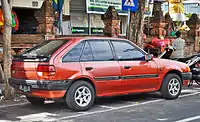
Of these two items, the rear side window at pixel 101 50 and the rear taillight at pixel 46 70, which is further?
the rear side window at pixel 101 50

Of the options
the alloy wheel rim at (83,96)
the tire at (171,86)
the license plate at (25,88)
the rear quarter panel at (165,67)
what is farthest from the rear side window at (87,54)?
the tire at (171,86)

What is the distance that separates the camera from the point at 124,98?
31.3 feet

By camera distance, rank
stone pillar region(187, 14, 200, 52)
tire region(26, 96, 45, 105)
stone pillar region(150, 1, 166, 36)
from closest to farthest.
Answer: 1. tire region(26, 96, 45, 105)
2. stone pillar region(150, 1, 166, 36)
3. stone pillar region(187, 14, 200, 52)

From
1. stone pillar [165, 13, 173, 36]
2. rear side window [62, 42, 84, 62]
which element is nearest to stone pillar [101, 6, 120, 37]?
stone pillar [165, 13, 173, 36]

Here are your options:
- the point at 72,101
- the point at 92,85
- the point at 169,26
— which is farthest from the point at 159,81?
the point at 169,26

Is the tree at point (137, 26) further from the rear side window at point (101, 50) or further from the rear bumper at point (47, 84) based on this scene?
the rear bumper at point (47, 84)

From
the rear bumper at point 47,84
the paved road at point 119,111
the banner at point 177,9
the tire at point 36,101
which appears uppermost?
the banner at point 177,9

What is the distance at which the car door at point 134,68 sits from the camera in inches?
332

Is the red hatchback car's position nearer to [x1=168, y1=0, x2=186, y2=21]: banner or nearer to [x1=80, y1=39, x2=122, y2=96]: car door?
[x1=80, y1=39, x2=122, y2=96]: car door

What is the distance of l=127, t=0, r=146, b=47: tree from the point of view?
12292mm

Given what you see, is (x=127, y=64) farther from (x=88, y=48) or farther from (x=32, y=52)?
(x=32, y=52)

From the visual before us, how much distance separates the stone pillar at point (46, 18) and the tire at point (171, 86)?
492 cm

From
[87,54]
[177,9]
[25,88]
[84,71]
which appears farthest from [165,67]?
[177,9]

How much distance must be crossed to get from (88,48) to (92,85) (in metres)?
0.85
